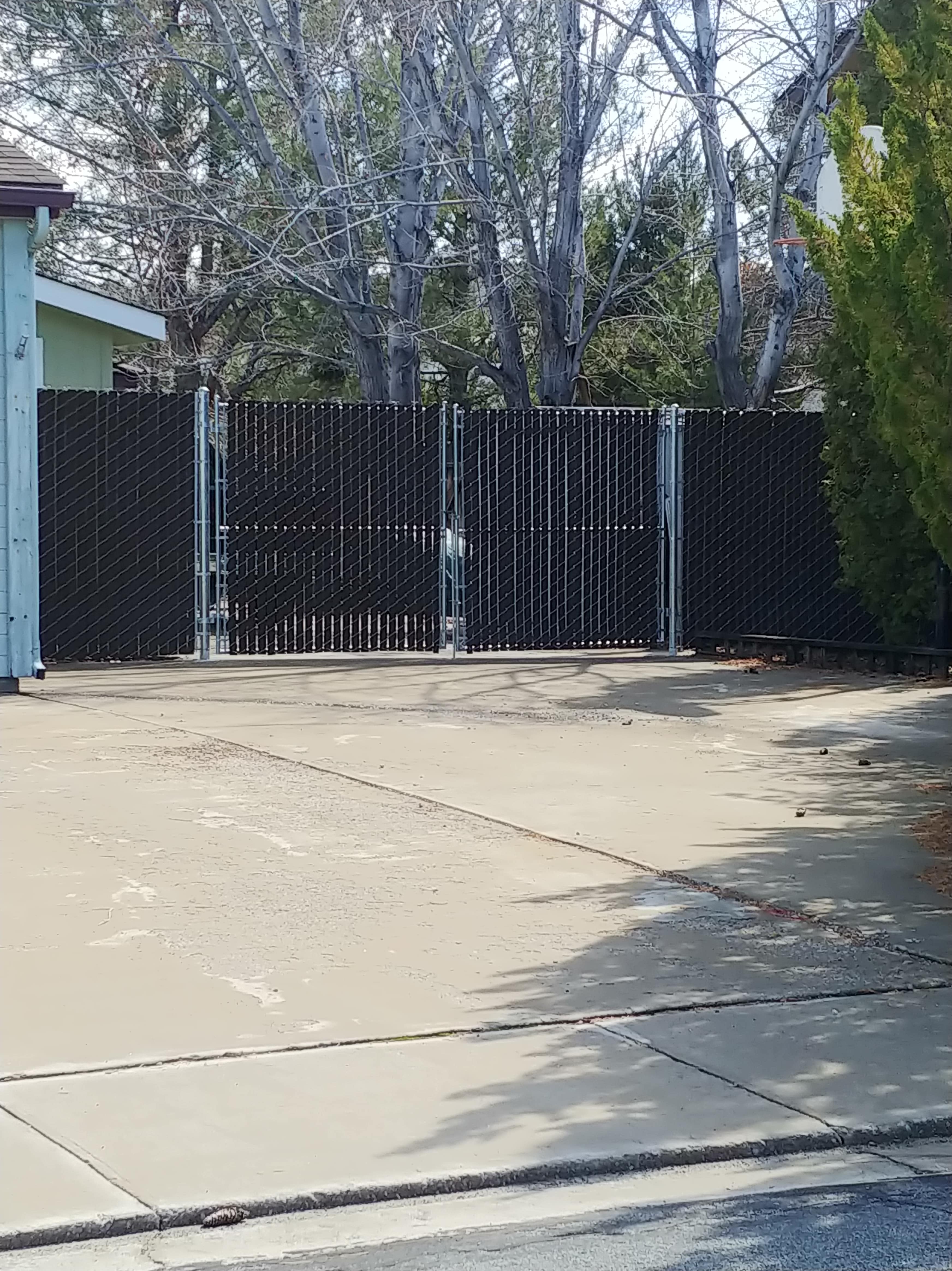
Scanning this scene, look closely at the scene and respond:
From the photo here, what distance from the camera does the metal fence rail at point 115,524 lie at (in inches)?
579

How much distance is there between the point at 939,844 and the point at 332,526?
8.43 meters

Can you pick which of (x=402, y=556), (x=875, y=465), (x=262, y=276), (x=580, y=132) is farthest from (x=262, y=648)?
(x=580, y=132)

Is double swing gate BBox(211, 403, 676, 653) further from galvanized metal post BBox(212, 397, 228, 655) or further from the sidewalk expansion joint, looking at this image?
the sidewalk expansion joint

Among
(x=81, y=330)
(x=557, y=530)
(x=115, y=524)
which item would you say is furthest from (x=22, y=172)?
(x=81, y=330)

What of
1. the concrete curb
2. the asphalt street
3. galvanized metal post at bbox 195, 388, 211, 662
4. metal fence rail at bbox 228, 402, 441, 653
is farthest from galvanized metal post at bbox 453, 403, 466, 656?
the asphalt street

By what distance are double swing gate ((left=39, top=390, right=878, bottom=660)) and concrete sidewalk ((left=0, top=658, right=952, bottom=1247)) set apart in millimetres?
4043

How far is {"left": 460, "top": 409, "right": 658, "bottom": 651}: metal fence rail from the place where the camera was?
16.0m

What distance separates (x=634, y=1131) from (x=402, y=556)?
11.3 metres

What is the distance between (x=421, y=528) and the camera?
1577 cm

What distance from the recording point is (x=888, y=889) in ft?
24.0

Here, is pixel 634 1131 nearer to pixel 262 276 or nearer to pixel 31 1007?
pixel 31 1007

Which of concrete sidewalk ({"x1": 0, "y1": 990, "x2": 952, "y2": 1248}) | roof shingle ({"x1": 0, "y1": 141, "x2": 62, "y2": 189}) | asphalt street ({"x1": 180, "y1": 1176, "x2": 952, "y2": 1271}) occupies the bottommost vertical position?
asphalt street ({"x1": 180, "y1": 1176, "x2": 952, "y2": 1271})

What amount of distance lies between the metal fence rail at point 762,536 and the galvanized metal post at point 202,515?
4.69m

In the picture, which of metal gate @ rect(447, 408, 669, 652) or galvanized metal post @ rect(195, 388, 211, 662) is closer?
galvanized metal post @ rect(195, 388, 211, 662)
